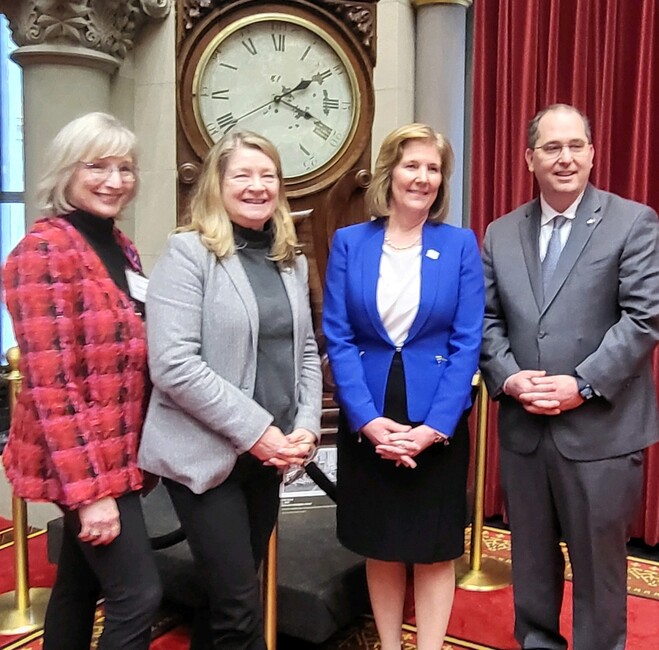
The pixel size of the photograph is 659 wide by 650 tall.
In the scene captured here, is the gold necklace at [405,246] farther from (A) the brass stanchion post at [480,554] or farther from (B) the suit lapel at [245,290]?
(A) the brass stanchion post at [480,554]

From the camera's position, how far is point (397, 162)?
6.01 ft

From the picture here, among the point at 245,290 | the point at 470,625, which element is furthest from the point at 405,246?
the point at 470,625

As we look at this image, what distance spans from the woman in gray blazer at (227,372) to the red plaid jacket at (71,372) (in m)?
0.06

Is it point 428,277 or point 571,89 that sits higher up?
point 571,89

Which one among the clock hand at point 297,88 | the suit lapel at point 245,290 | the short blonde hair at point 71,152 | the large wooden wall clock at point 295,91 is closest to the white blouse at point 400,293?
the suit lapel at point 245,290

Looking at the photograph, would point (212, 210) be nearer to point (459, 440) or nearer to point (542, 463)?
point (459, 440)

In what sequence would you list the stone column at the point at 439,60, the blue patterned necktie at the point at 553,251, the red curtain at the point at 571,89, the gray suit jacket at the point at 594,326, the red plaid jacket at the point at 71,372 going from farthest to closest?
the stone column at the point at 439,60 → the red curtain at the point at 571,89 → the blue patterned necktie at the point at 553,251 → the gray suit jacket at the point at 594,326 → the red plaid jacket at the point at 71,372

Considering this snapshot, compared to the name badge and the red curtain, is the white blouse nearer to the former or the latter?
the name badge

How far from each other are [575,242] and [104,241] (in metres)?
1.03

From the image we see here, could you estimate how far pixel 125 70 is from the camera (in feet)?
9.98

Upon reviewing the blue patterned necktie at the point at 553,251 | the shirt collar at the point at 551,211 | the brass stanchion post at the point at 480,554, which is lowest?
the brass stanchion post at the point at 480,554

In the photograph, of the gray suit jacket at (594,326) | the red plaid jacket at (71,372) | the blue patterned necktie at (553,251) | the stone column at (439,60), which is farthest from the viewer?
the stone column at (439,60)

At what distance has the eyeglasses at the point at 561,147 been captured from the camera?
179 centimetres

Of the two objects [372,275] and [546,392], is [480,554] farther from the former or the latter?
[372,275]
